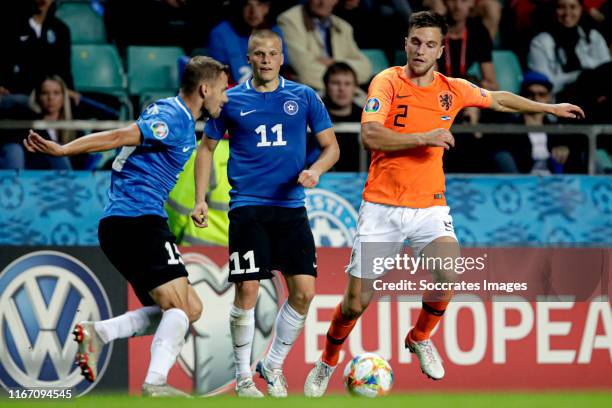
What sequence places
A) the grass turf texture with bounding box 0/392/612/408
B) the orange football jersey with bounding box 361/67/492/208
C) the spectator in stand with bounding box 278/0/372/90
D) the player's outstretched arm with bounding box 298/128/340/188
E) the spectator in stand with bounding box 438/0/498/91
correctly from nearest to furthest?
the grass turf texture with bounding box 0/392/612/408
the player's outstretched arm with bounding box 298/128/340/188
the orange football jersey with bounding box 361/67/492/208
the spectator in stand with bounding box 278/0/372/90
the spectator in stand with bounding box 438/0/498/91

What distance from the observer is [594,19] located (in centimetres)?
1287

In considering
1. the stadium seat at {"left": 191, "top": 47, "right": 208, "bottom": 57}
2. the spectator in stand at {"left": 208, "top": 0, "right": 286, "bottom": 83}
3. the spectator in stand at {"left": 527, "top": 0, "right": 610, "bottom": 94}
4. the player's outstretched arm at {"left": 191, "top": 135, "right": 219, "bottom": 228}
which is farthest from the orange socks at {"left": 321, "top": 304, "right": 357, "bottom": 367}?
the spectator in stand at {"left": 527, "top": 0, "right": 610, "bottom": 94}

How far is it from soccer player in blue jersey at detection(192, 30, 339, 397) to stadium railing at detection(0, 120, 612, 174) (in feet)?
6.19

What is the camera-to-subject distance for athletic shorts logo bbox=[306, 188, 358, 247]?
10.1 meters

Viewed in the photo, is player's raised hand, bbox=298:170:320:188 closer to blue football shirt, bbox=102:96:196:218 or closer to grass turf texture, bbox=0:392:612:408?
blue football shirt, bbox=102:96:196:218

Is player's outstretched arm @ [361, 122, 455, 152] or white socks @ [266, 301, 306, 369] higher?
player's outstretched arm @ [361, 122, 455, 152]

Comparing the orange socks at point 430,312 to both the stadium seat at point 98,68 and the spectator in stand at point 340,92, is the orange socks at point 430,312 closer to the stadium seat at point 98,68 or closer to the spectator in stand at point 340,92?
the spectator in stand at point 340,92

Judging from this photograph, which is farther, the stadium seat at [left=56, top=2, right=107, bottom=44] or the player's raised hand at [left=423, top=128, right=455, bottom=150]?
the stadium seat at [left=56, top=2, right=107, bottom=44]

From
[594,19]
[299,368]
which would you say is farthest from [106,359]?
[594,19]

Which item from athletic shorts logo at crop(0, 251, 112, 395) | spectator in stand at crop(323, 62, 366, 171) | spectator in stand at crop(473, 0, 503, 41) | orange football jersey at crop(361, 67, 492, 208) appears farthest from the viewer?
spectator in stand at crop(473, 0, 503, 41)

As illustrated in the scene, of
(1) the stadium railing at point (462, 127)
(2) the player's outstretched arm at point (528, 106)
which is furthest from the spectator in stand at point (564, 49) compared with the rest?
(2) the player's outstretched arm at point (528, 106)

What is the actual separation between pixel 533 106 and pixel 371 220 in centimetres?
132

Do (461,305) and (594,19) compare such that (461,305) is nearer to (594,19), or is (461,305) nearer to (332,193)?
(332,193)

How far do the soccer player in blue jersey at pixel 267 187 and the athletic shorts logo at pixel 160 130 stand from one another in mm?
622
